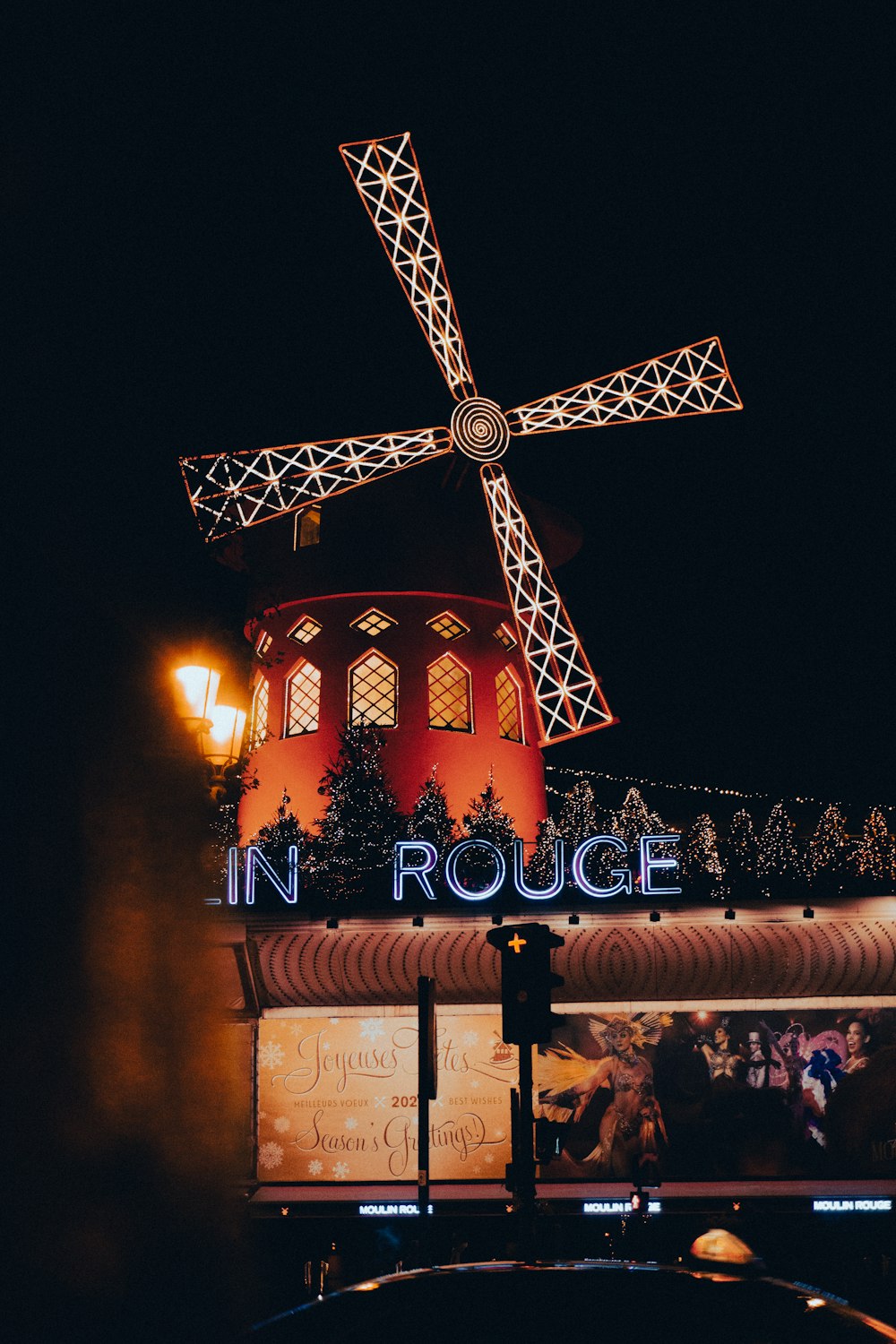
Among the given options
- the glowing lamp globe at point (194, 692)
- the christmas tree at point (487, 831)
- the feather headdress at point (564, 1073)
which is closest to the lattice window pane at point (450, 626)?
the christmas tree at point (487, 831)

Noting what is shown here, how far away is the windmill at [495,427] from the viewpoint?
49.1 ft

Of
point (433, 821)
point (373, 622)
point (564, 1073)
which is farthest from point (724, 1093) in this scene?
point (373, 622)

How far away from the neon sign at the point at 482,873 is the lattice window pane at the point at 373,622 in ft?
11.8

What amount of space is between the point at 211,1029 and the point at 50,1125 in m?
0.92

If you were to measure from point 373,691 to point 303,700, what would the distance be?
897 millimetres

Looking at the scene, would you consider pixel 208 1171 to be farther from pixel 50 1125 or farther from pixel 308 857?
pixel 308 857

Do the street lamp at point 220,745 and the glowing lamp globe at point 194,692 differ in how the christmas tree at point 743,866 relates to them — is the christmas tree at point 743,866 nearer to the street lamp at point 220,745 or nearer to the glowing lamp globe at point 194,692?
the street lamp at point 220,745

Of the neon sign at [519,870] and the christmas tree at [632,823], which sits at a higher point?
the christmas tree at [632,823]

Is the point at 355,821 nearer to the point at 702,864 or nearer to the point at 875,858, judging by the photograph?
the point at 702,864

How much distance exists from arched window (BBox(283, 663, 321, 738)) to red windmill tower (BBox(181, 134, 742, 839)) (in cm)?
2

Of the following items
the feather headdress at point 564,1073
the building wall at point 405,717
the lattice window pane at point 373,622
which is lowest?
the feather headdress at point 564,1073

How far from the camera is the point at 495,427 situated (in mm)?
15594

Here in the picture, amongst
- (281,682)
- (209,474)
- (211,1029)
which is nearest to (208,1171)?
(211,1029)

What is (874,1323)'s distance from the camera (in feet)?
→ 10.5
